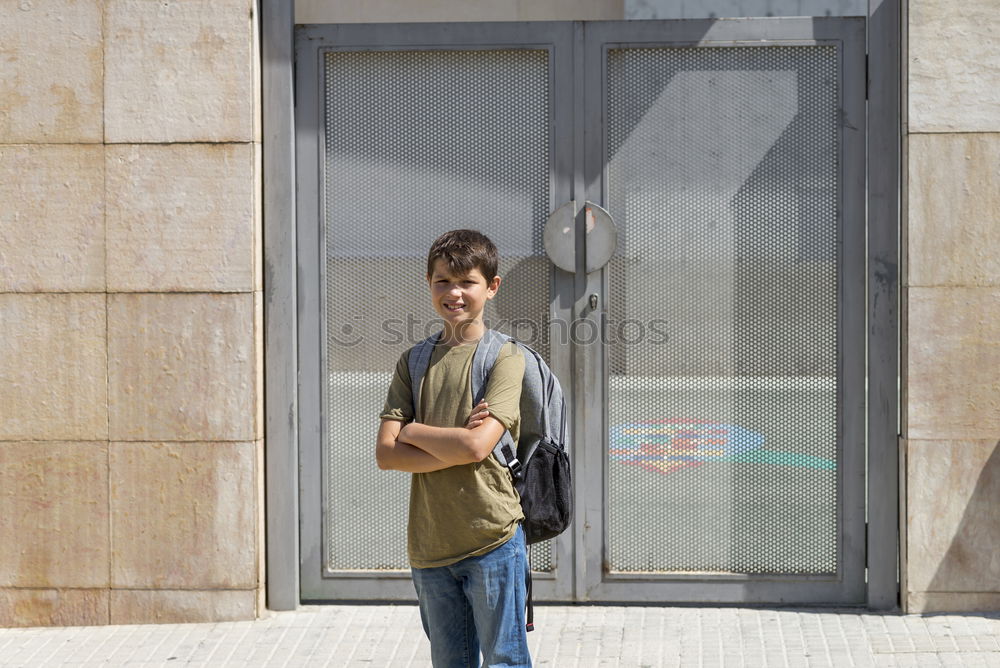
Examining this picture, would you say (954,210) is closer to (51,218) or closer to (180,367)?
(180,367)

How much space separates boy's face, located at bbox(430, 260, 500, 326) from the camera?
3.35 metres

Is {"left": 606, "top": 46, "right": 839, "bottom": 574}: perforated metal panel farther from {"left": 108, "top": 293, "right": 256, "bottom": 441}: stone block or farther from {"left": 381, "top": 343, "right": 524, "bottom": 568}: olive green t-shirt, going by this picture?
{"left": 381, "top": 343, "right": 524, "bottom": 568}: olive green t-shirt

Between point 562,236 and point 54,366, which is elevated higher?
point 562,236

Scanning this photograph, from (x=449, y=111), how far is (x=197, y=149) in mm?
1163

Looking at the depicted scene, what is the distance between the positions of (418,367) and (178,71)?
2.54m

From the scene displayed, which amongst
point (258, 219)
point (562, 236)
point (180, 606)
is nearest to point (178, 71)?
point (258, 219)

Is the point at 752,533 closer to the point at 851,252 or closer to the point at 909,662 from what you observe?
the point at 909,662

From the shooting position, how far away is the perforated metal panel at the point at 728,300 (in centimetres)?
539

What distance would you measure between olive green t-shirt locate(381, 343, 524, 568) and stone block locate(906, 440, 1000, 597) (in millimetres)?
2579

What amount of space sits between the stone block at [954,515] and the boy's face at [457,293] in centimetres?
273

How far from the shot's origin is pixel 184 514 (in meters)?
5.35

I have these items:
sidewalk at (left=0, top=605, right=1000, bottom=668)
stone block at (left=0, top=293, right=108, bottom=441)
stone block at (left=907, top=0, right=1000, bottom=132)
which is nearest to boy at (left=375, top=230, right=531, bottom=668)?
sidewalk at (left=0, top=605, right=1000, bottom=668)

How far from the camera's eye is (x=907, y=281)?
5203 mm

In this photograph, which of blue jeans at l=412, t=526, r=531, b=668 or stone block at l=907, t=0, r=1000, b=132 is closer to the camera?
blue jeans at l=412, t=526, r=531, b=668
